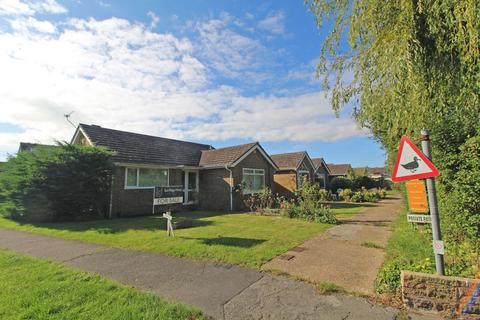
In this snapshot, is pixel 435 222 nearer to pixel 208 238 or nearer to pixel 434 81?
pixel 434 81

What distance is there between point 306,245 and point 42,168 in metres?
12.4

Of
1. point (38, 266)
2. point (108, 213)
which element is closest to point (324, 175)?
point (108, 213)

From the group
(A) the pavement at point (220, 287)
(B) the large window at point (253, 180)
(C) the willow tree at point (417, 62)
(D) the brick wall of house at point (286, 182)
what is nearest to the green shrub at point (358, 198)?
(D) the brick wall of house at point (286, 182)

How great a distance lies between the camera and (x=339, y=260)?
5738mm

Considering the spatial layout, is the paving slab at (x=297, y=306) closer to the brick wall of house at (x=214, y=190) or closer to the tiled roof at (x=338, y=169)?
the brick wall of house at (x=214, y=190)

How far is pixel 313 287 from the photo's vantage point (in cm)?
430

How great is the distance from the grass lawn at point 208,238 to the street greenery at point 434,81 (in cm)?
311

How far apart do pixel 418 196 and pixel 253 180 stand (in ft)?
41.1

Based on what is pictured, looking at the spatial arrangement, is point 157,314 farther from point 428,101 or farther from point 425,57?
point 425,57

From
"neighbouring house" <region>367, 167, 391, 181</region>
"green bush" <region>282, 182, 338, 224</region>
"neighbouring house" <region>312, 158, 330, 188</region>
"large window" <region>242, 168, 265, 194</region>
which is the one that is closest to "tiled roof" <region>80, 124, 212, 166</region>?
"large window" <region>242, 168, 265, 194</region>

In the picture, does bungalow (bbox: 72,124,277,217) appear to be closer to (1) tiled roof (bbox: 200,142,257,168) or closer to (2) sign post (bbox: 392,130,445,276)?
(1) tiled roof (bbox: 200,142,257,168)

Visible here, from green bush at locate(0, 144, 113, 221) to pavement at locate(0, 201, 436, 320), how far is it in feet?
19.4

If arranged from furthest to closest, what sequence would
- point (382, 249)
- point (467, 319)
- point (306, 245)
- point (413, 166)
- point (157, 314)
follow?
point (306, 245) < point (382, 249) < point (413, 166) < point (157, 314) < point (467, 319)

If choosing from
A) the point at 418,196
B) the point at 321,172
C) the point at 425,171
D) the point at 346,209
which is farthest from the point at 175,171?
the point at 321,172
